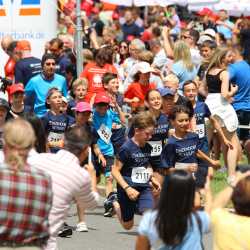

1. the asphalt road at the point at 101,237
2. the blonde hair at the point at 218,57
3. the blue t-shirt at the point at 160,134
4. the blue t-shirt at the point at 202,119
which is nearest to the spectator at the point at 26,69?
the blonde hair at the point at 218,57

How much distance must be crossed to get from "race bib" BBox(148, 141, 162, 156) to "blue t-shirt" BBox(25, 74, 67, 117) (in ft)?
8.22

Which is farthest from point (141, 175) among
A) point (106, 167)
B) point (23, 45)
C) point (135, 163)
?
point (23, 45)

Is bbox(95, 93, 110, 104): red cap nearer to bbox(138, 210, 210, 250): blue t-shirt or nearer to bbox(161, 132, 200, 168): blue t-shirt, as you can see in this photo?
bbox(161, 132, 200, 168): blue t-shirt

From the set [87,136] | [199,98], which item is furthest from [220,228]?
[199,98]

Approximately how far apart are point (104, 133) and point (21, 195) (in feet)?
23.2

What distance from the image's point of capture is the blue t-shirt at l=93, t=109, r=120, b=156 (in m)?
13.4

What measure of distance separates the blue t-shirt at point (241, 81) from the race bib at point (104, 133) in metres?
3.18

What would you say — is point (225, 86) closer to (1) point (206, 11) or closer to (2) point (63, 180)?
(2) point (63, 180)

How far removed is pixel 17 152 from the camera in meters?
6.46

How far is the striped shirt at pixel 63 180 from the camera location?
7.16 meters

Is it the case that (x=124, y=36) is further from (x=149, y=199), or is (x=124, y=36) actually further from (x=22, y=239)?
(x=22, y=239)

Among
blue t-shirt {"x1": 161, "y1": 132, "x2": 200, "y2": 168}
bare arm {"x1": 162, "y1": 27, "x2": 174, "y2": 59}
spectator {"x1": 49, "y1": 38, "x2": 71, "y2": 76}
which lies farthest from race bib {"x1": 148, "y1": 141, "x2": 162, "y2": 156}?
bare arm {"x1": 162, "y1": 27, "x2": 174, "y2": 59}

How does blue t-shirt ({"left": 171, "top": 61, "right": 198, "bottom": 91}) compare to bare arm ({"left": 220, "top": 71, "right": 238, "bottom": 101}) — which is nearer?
bare arm ({"left": 220, "top": 71, "right": 238, "bottom": 101})

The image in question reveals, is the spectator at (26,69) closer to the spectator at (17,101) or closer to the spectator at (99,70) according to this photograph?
the spectator at (99,70)
